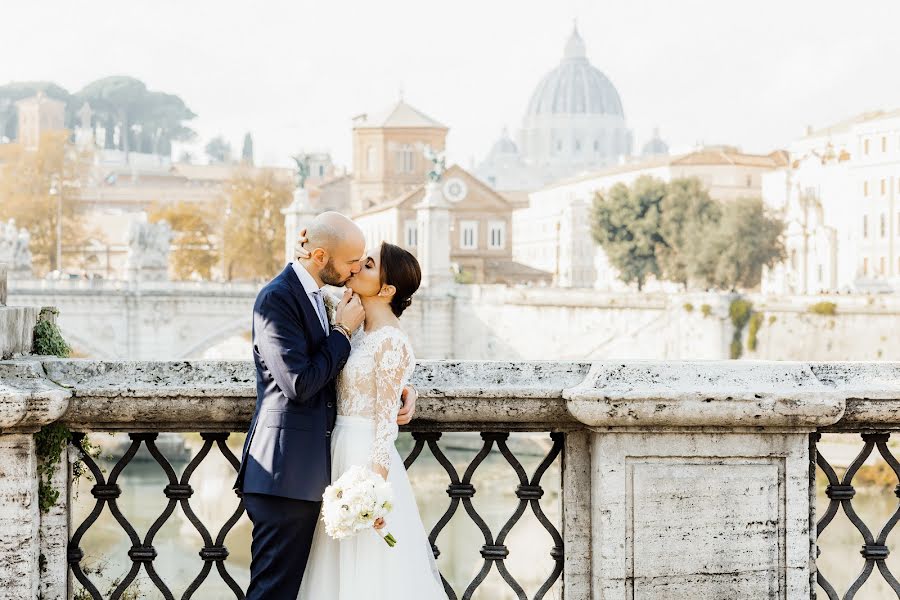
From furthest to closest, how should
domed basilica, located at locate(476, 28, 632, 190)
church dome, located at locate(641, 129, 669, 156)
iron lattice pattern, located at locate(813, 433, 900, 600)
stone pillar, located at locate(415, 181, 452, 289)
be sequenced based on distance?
church dome, located at locate(641, 129, 669, 156)
domed basilica, located at locate(476, 28, 632, 190)
stone pillar, located at locate(415, 181, 452, 289)
iron lattice pattern, located at locate(813, 433, 900, 600)

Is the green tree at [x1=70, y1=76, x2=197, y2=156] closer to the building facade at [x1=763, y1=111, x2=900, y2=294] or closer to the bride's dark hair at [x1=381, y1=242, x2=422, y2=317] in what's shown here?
the building facade at [x1=763, y1=111, x2=900, y2=294]

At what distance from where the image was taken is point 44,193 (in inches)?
2068

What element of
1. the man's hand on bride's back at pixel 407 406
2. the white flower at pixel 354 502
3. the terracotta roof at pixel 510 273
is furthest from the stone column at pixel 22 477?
the terracotta roof at pixel 510 273

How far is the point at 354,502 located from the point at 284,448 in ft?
0.78

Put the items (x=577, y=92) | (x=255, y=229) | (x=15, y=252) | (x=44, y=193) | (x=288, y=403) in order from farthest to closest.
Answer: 1. (x=577, y=92)
2. (x=44, y=193)
3. (x=255, y=229)
4. (x=15, y=252)
5. (x=288, y=403)

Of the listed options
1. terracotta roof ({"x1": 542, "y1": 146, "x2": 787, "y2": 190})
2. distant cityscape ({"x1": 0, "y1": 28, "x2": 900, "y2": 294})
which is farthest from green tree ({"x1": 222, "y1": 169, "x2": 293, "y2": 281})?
terracotta roof ({"x1": 542, "y1": 146, "x2": 787, "y2": 190})

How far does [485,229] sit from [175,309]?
26478 millimetres

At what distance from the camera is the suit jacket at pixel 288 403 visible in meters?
3.44

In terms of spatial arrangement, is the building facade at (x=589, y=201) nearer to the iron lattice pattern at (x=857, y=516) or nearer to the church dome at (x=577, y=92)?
the church dome at (x=577, y=92)

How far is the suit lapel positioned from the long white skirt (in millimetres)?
236

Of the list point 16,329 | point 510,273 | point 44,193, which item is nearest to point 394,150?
point 510,273

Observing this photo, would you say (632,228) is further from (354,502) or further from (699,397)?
(354,502)

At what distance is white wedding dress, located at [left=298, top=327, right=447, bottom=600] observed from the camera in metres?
3.52

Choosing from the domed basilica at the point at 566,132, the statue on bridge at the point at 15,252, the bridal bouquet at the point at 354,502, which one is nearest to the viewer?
the bridal bouquet at the point at 354,502
